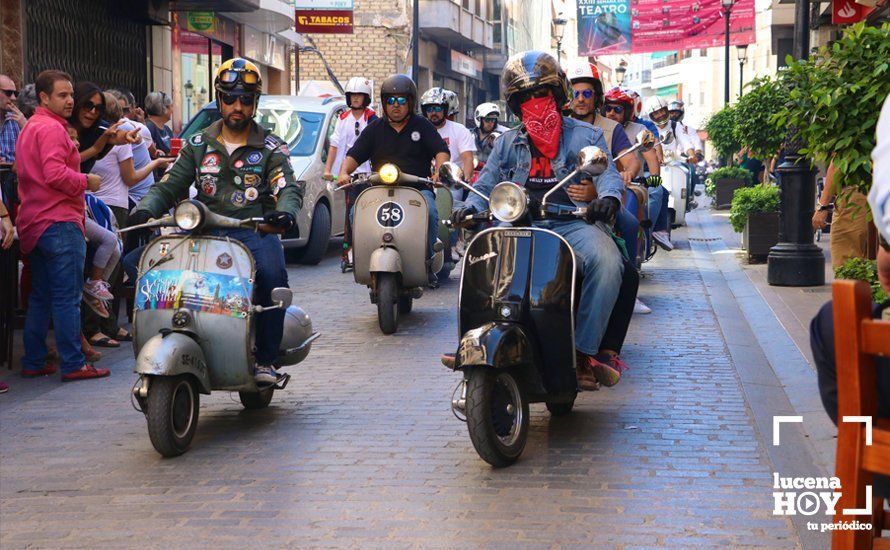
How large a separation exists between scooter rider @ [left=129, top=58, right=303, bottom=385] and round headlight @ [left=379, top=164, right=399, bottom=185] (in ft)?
9.19

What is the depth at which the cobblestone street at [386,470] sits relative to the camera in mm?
4816

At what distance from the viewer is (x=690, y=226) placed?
71.2ft

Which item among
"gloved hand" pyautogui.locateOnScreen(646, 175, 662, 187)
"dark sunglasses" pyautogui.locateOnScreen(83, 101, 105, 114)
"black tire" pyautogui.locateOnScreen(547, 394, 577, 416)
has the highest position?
"dark sunglasses" pyautogui.locateOnScreen(83, 101, 105, 114)

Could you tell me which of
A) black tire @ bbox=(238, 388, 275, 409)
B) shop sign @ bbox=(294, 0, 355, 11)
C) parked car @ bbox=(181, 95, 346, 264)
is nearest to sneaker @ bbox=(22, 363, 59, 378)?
black tire @ bbox=(238, 388, 275, 409)

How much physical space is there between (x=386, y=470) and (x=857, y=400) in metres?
3.10

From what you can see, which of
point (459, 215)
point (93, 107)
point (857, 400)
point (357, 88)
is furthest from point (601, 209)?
point (357, 88)

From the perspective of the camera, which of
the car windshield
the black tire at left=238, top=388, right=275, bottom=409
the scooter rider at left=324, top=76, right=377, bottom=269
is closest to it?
the black tire at left=238, top=388, right=275, bottom=409

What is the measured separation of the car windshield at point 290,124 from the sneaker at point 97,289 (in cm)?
638

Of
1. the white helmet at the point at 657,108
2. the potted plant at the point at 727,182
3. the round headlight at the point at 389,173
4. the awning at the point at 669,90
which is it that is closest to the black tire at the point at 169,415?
the round headlight at the point at 389,173

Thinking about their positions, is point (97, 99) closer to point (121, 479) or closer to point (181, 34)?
point (121, 479)

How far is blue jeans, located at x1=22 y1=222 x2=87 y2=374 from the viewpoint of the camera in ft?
26.4

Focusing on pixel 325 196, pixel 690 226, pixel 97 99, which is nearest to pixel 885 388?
pixel 97 99

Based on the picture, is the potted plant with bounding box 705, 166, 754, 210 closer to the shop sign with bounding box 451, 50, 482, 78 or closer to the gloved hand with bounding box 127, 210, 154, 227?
the shop sign with bounding box 451, 50, 482, 78

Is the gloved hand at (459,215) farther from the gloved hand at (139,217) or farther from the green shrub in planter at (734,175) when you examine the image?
the green shrub in planter at (734,175)
